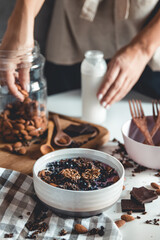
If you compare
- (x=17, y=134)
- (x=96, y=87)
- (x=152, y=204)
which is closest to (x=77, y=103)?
(x=96, y=87)

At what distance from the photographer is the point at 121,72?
4.54 ft

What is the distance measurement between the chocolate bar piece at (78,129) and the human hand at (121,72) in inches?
5.7

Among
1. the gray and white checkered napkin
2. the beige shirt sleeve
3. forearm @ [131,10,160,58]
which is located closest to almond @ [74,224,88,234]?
the gray and white checkered napkin

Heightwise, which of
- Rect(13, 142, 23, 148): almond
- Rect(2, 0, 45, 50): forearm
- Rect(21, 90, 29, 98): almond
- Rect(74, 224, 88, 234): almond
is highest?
Rect(2, 0, 45, 50): forearm

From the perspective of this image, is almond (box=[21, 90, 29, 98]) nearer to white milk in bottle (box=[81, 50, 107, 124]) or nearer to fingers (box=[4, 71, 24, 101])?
fingers (box=[4, 71, 24, 101])

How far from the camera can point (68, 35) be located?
1.75m

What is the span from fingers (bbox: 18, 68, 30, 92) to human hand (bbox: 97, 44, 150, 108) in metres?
0.31

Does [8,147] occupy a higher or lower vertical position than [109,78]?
lower

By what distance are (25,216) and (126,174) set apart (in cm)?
35

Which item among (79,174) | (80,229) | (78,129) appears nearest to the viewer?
(80,229)

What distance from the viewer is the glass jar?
44.5 inches

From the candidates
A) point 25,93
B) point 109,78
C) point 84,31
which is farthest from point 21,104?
point 84,31

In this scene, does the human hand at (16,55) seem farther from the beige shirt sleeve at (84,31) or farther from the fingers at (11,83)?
the beige shirt sleeve at (84,31)

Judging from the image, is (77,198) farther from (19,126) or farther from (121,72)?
(121,72)
